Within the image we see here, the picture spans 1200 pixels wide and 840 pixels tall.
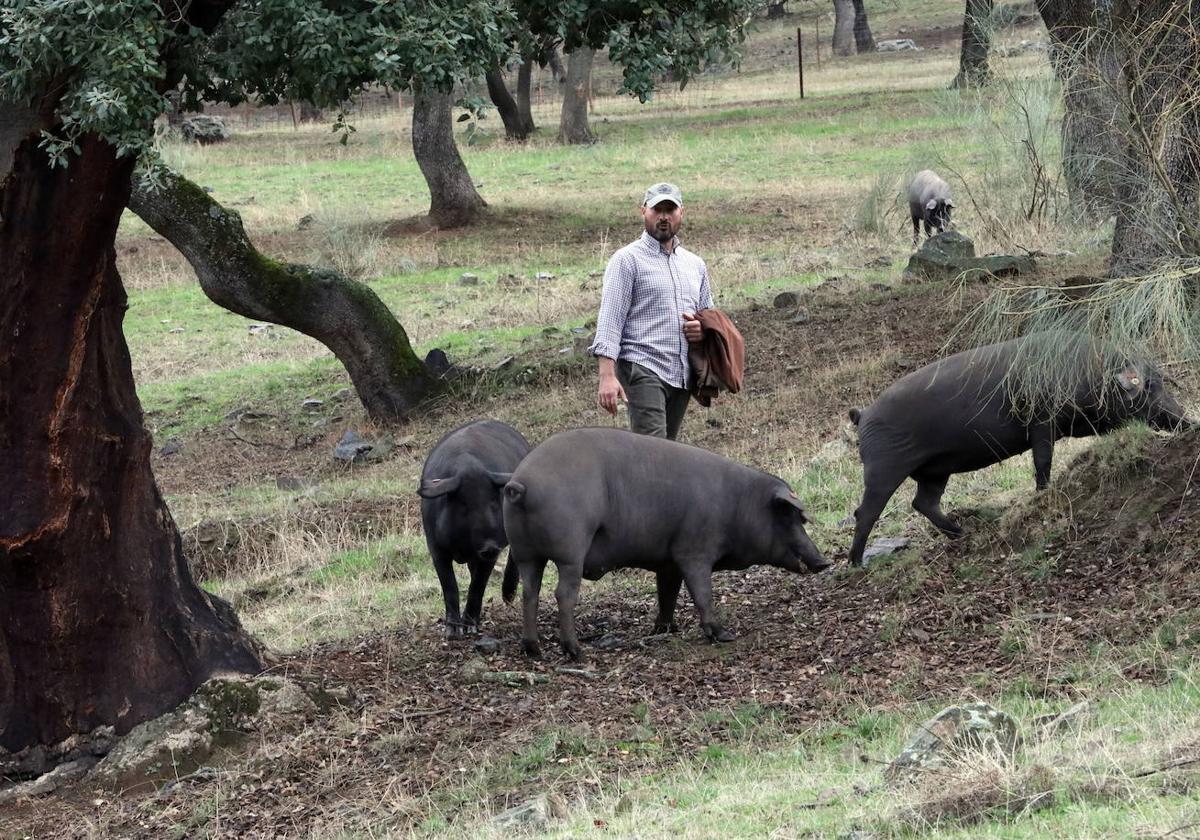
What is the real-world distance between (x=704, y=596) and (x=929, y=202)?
12682 millimetres

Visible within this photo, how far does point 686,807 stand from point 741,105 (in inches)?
1527

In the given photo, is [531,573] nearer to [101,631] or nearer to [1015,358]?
[101,631]

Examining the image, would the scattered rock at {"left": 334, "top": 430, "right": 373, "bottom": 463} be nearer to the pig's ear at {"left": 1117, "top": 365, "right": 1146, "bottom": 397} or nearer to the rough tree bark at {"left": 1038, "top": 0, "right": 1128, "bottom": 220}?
the rough tree bark at {"left": 1038, "top": 0, "right": 1128, "bottom": 220}

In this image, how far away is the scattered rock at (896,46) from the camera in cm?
5538

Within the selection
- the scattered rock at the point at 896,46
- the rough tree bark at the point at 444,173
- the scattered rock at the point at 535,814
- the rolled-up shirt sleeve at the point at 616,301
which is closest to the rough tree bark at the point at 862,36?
the scattered rock at the point at 896,46

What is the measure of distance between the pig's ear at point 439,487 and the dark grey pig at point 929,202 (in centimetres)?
1170

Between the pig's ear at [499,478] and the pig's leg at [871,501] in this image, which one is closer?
the pig's ear at [499,478]

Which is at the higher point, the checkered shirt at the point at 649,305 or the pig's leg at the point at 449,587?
the checkered shirt at the point at 649,305

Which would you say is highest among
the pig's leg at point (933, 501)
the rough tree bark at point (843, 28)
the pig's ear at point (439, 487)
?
the rough tree bark at point (843, 28)

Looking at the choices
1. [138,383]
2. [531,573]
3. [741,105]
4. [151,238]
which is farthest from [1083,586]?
[741,105]

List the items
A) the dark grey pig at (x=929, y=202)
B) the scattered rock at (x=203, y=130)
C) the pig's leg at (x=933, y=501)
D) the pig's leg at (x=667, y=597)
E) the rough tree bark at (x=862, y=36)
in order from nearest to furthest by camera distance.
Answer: the pig's leg at (x=667, y=597) → the pig's leg at (x=933, y=501) → the dark grey pig at (x=929, y=202) → the scattered rock at (x=203, y=130) → the rough tree bark at (x=862, y=36)

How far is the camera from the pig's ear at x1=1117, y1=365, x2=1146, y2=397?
872 centimetres

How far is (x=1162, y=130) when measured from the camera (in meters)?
7.69

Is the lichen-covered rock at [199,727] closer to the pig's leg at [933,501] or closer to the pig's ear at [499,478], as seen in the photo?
the pig's ear at [499,478]
